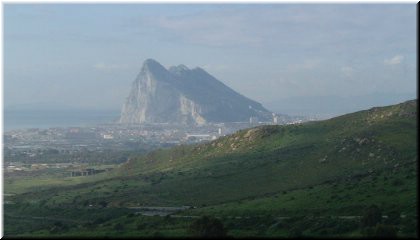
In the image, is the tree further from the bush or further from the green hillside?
the bush

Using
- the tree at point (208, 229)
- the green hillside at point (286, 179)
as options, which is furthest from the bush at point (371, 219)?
the tree at point (208, 229)

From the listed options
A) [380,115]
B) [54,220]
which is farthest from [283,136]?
[54,220]

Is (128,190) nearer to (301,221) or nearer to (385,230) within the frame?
(301,221)

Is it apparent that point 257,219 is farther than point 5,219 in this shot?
No

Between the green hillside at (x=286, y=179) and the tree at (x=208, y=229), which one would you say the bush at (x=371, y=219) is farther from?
the tree at (x=208, y=229)

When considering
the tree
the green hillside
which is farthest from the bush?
the tree

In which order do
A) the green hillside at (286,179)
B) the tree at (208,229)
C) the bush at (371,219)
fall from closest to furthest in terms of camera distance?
the tree at (208,229)
the bush at (371,219)
the green hillside at (286,179)

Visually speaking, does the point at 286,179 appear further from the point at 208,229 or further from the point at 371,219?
the point at 208,229

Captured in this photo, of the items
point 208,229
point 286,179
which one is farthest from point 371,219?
point 286,179
